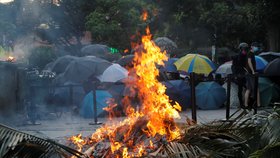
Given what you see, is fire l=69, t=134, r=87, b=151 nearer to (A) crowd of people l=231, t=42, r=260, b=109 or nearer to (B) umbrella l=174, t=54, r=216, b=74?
(A) crowd of people l=231, t=42, r=260, b=109

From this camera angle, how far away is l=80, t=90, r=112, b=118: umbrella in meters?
11.5

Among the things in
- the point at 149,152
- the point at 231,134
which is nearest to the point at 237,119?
the point at 231,134

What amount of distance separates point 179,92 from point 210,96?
3.05ft

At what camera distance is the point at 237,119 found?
541cm

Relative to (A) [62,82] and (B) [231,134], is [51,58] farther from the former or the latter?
(B) [231,134]

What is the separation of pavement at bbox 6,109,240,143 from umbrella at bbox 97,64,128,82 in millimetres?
1386

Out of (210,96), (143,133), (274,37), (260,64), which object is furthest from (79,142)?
(274,37)

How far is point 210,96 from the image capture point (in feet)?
41.2

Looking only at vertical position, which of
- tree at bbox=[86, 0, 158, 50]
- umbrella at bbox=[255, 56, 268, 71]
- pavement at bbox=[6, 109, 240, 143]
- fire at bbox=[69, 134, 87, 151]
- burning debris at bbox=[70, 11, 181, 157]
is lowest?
pavement at bbox=[6, 109, 240, 143]

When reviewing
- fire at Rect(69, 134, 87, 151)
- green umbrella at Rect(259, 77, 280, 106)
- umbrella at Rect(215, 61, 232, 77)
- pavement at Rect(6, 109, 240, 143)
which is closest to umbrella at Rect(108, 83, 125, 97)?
pavement at Rect(6, 109, 240, 143)

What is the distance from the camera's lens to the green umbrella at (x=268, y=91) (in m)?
11.9

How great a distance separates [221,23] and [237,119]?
19.4m

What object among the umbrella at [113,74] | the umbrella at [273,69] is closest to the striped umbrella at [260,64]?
the umbrella at [273,69]

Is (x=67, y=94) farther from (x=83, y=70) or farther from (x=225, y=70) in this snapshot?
(x=225, y=70)
